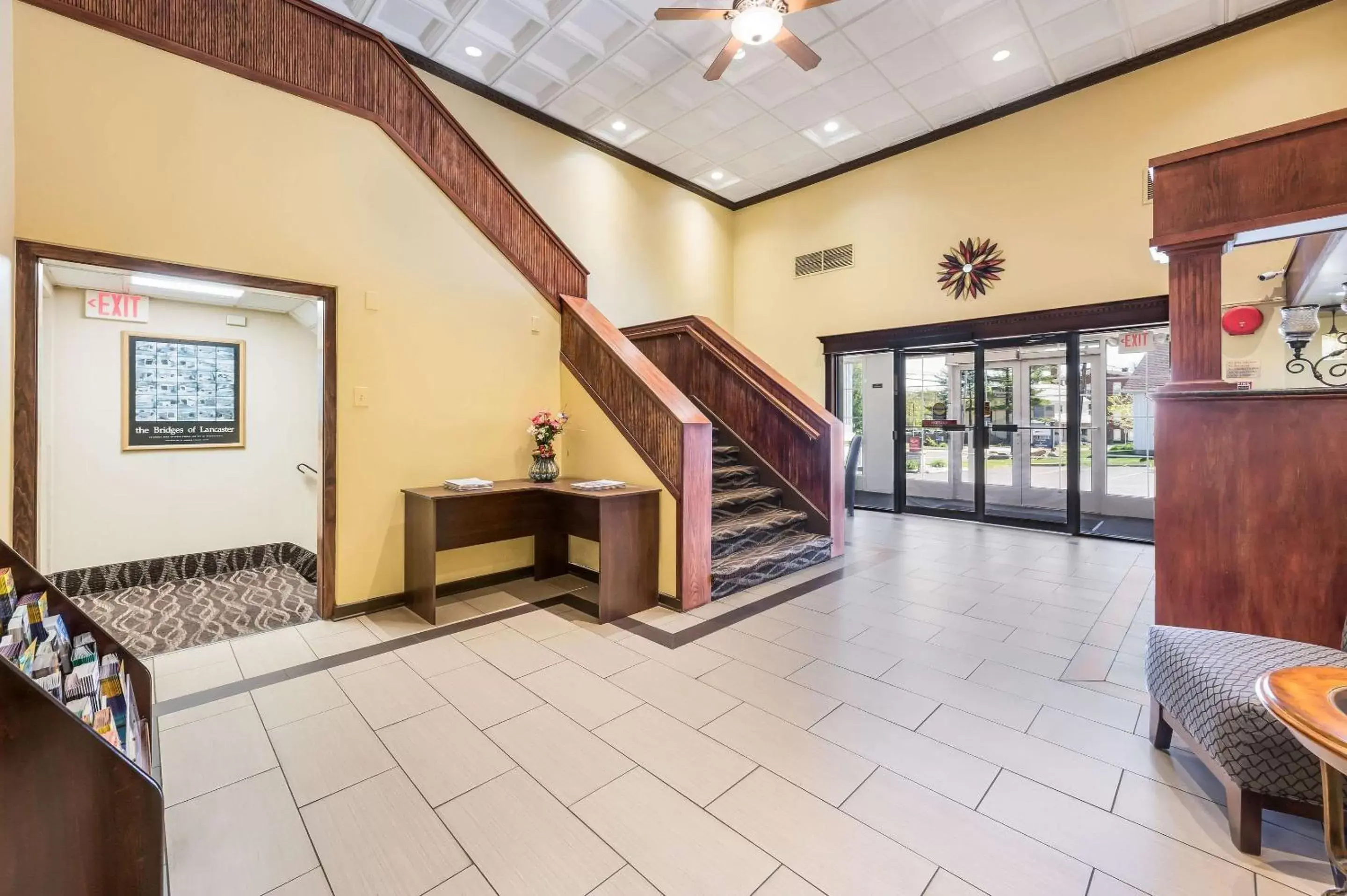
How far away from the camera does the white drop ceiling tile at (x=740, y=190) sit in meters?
7.93

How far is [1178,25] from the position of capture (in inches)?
189

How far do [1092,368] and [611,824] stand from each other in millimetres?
6796

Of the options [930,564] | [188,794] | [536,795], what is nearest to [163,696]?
[188,794]

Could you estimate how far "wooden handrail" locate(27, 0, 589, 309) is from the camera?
300 cm

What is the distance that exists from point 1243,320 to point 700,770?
591 centimetres

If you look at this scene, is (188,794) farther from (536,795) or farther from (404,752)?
(536,795)

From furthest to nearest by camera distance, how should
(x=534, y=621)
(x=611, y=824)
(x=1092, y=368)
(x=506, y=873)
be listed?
1. (x=1092, y=368)
2. (x=534, y=621)
3. (x=611, y=824)
4. (x=506, y=873)

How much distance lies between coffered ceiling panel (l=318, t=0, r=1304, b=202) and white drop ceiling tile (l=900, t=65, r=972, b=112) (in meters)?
0.01

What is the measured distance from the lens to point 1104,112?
5434 mm

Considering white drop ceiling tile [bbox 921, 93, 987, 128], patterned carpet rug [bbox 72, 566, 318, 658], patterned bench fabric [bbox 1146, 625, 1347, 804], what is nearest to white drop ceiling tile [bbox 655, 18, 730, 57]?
white drop ceiling tile [bbox 921, 93, 987, 128]

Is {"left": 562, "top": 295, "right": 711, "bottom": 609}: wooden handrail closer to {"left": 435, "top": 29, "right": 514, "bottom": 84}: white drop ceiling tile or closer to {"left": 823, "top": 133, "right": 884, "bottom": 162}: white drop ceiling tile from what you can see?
{"left": 435, "top": 29, "right": 514, "bottom": 84}: white drop ceiling tile

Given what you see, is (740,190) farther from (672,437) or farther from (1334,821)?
(1334,821)

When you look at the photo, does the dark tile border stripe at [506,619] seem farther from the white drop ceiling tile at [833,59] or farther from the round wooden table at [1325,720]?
the white drop ceiling tile at [833,59]

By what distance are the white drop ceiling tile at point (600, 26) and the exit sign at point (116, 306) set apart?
13.5 feet
